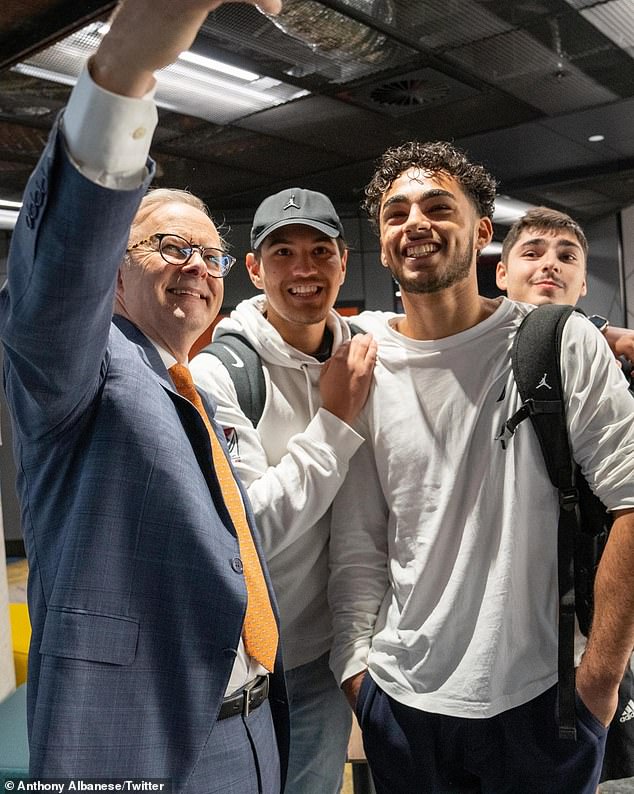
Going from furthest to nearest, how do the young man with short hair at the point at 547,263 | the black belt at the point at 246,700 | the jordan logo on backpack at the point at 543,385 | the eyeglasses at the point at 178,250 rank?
the young man with short hair at the point at 547,263, the jordan logo on backpack at the point at 543,385, the eyeglasses at the point at 178,250, the black belt at the point at 246,700

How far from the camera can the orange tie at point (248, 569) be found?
53.9 inches

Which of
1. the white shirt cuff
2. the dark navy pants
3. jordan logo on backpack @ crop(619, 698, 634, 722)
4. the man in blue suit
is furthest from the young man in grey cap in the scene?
the white shirt cuff

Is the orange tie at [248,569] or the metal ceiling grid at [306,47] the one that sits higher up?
the metal ceiling grid at [306,47]

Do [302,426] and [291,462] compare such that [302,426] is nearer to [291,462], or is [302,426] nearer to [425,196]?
[291,462]

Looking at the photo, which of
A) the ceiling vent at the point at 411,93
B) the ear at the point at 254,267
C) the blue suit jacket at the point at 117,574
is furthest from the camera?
the ceiling vent at the point at 411,93

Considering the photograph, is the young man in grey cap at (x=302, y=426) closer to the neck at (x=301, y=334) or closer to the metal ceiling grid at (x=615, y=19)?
the neck at (x=301, y=334)

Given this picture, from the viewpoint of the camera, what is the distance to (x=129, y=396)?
116 centimetres

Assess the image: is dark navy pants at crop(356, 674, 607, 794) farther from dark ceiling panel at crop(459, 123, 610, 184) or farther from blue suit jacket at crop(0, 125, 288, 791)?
dark ceiling panel at crop(459, 123, 610, 184)

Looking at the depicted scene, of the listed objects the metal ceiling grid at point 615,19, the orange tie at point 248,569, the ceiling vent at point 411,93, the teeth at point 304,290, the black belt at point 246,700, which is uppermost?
the ceiling vent at point 411,93

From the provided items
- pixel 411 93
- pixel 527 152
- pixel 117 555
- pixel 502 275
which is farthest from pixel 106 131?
pixel 527 152

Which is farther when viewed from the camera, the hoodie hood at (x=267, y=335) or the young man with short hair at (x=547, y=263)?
the young man with short hair at (x=547, y=263)

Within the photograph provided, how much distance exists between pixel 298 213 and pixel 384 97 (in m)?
3.30

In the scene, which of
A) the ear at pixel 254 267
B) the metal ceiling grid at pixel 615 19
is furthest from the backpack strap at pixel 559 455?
the metal ceiling grid at pixel 615 19

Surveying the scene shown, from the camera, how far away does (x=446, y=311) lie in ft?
6.13
